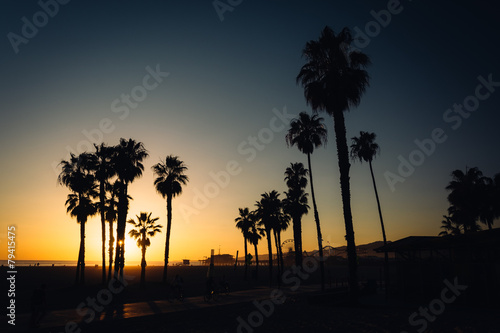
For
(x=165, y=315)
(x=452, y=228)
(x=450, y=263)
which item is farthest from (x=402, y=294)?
(x=452, y=228)

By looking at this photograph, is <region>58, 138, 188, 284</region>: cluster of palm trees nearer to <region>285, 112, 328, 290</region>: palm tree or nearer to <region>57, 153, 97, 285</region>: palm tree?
<region>57, 153, 97, 285</region>: palm tree

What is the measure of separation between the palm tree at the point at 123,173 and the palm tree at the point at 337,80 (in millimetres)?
21488

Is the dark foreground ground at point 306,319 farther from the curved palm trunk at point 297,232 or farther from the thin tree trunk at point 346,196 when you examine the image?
the curved palm trunk at point 297,232

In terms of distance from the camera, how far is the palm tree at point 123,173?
3372 centimetres

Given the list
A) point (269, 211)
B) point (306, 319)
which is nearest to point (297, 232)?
point (269, 211)

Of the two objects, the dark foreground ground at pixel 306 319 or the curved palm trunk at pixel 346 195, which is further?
the curved palm trunk at pixel 346 195

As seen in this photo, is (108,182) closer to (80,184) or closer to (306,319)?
(80,184)

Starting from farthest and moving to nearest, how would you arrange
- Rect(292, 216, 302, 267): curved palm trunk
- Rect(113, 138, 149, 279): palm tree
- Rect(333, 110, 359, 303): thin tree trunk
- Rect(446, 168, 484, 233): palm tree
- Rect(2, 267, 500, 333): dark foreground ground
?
Rect(292, 216, 302, 267): curved palm trunk
Rect(446, 168, 484, 233): palm tree
Rect(113, 138, 149, 279): palm tree
Rect(333, 110, 359, 303): thin tree trunk
Rect(2, 267, 500, 333): dark foreground ground

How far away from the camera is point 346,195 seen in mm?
22047

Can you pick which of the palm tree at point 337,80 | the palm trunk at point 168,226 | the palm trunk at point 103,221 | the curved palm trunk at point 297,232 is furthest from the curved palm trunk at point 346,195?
the curved palm trunk at point 297,232

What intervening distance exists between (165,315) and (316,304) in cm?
969

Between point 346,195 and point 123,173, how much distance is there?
24.5 m

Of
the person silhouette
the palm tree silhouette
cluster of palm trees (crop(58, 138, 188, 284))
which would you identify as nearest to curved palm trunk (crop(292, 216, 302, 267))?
the palm tree silhouette

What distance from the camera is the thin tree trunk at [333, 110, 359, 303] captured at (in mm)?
20984
